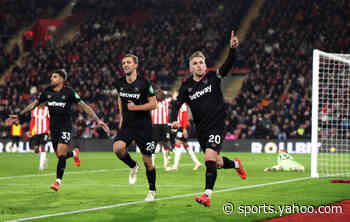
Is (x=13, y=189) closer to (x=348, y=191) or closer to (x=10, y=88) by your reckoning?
(x=348, y=191)

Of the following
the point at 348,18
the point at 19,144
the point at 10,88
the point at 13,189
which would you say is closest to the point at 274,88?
the point at 348,18

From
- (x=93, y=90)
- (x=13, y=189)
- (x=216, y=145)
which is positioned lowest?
(x=13, y=189)

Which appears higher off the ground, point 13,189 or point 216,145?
point 216,145

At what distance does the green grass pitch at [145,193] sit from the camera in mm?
7715

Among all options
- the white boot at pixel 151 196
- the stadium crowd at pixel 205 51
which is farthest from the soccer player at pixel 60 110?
the stadium crowd at pixel 205 51

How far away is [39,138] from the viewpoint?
60.6 feet

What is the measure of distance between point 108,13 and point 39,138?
88.7ft

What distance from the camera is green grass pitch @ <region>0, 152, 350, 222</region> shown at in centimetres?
771

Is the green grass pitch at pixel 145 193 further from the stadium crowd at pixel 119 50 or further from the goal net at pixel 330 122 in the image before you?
the stadium crowd at pixel 119 50

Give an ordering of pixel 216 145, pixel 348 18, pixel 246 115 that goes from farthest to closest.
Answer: pixel 348 18
pixel 246 115
pixel 216 145

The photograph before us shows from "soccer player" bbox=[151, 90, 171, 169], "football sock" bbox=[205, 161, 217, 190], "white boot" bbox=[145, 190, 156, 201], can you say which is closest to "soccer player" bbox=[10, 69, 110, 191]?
"white boot" bbox=[145, 190, 156, 201]

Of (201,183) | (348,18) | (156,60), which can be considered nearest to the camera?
(201,183)

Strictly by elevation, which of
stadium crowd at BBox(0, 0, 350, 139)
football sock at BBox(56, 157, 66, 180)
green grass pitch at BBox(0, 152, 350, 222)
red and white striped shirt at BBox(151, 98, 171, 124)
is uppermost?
stadium crowd at BBox(0, 0, 350, 139)

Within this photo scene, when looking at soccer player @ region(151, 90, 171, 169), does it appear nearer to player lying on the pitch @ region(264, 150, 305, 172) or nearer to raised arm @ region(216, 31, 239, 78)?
player lying on the pitch @ region(264, 150, 305, 172)
